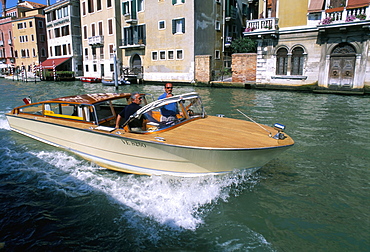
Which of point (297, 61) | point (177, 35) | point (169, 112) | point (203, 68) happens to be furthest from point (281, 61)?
point (169, 112)

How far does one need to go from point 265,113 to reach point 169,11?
70.1 ft

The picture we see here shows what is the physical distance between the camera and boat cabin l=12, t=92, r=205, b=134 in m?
5.82

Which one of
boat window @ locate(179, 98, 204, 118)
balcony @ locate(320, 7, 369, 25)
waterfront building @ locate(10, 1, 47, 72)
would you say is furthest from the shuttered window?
waterfront building @ locate(10, 1, 47, 72)

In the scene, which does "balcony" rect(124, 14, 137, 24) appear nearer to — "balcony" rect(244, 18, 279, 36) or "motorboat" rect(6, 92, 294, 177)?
"balcony" rect(244, 18, 279, 36)

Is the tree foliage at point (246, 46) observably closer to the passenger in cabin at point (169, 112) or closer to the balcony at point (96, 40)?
the balcony at point (96, 40)

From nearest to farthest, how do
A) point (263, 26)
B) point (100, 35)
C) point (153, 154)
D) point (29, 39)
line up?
point (153, 154) → point (263, 26) → point (100, 35) → point (29, 39)

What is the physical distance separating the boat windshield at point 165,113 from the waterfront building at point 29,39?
5065cm

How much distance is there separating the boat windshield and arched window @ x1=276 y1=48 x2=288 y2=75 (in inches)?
709

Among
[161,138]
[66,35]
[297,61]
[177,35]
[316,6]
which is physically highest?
[66,35]

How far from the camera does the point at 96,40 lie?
37375mm

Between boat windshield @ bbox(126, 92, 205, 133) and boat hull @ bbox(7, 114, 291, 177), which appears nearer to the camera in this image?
boat hull @ bbox(7, 114, 291, 177)

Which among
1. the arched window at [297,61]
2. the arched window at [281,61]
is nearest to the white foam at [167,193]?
the arched window at [297,61]

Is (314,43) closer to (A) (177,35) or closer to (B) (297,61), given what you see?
(B) (297,61)

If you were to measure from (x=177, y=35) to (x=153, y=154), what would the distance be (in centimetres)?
2588
